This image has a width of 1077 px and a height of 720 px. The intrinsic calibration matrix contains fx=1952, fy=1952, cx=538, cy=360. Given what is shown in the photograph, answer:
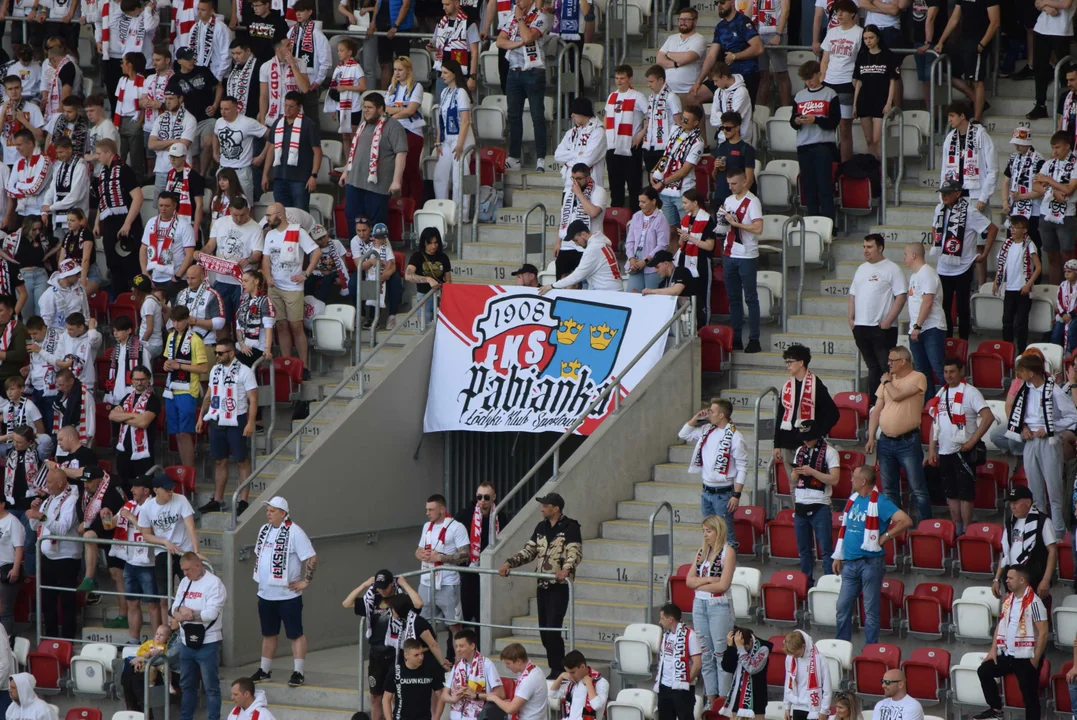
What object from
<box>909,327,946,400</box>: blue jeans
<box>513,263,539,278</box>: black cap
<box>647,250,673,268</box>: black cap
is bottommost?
<box>909,327,946,400</box>: blue jeans

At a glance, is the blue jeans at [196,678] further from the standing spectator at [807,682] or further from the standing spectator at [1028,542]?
the standing spectator at [1028,542]

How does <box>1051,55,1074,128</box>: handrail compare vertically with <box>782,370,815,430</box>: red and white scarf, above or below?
above

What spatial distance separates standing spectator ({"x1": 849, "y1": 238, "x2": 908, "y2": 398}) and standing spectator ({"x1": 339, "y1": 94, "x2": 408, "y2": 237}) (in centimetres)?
531

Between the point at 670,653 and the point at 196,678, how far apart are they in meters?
4.43

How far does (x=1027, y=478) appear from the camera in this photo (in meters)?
15.7

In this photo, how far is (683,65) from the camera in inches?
815

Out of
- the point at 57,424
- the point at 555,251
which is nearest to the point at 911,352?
the point at 555,251

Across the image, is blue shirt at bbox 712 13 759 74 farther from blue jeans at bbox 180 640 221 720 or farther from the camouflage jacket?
blue jeans at bbox 180 640 221 720

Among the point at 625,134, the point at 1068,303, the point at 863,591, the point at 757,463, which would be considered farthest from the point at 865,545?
the point at 625,134

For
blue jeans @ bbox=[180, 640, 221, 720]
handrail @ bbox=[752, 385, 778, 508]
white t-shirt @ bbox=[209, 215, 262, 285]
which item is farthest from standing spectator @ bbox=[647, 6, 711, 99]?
blue jeans @ bbox=[180, 640, 221, 720]

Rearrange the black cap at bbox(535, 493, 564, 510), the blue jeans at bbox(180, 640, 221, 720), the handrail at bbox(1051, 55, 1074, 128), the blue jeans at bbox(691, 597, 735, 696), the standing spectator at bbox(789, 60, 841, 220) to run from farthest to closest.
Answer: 1. the handrail at bbox(1051, 55, 1074, 128)
2. the standing spectator at bbox(789, 60, 841, 220)
3. the blue jeans at bbox(180, 640, 221, 720)
4. the black cap at bbox(535, 493, 564, 510)
5. the blue jeans at bbox(691, 597, 735, 696)

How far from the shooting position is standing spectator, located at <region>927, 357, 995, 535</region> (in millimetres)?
15820

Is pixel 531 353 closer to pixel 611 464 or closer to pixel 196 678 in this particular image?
pixel 611 464

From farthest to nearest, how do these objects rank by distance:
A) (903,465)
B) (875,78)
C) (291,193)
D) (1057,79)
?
(291,193)
(1057,79)
(875,78)
(903,465)
